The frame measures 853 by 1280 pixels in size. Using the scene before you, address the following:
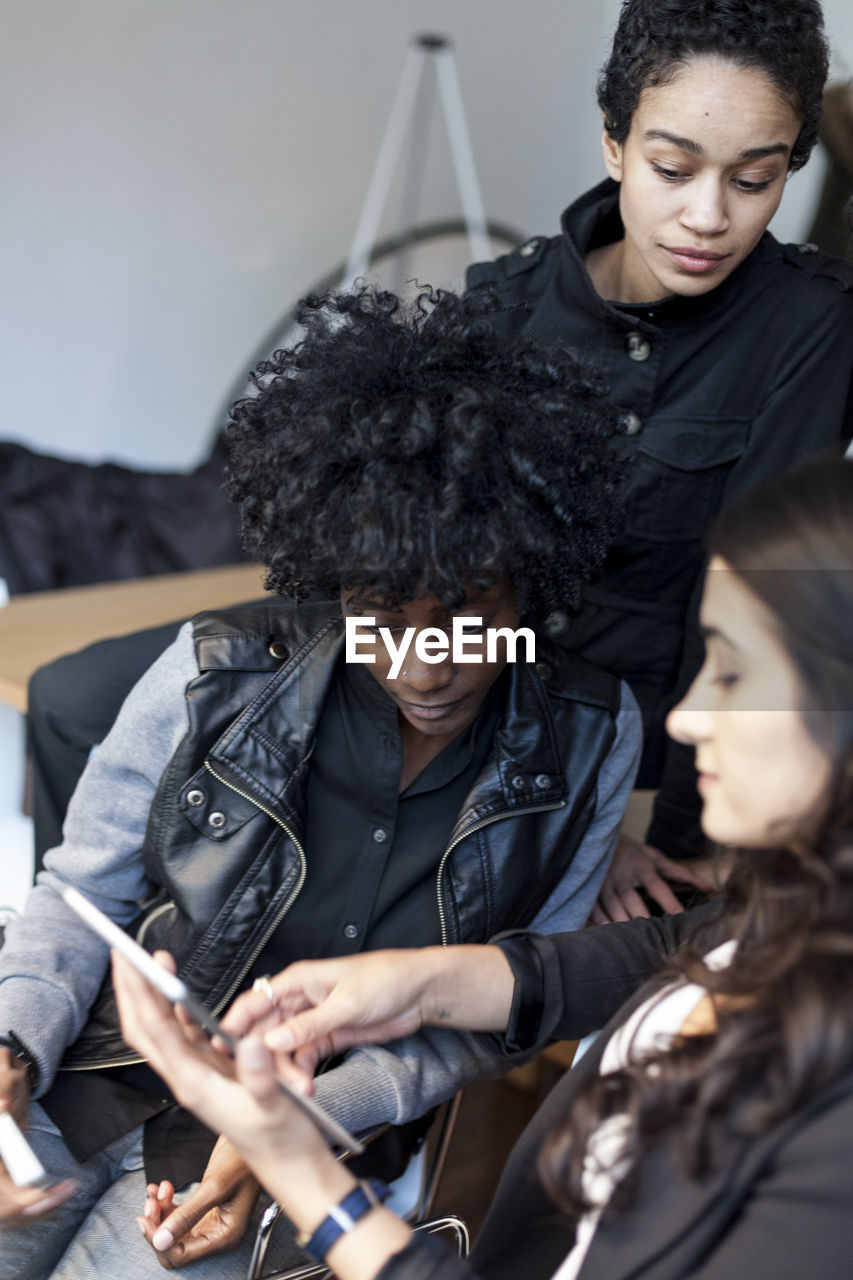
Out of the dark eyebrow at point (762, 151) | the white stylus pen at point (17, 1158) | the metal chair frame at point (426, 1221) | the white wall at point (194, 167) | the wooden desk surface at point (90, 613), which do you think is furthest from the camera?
the white wall at point (194, 167)

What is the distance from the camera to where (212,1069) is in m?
0.89

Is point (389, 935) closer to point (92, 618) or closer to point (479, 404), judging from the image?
point (479, 404)

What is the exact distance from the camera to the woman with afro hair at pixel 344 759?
4.06ft

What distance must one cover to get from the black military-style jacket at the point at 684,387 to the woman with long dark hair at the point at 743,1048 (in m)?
0.82

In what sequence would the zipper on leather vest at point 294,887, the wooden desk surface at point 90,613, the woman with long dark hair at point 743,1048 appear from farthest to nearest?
the wooden desk surface at point 90,613 < the zipper on leather vest at point 294,887 < the woman with long dark hair at point 743,1048

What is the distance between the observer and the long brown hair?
80cm

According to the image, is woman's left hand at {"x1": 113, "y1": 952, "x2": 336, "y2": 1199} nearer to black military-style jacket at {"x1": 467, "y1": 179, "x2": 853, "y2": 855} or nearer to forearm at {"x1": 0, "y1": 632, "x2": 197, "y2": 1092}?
forearm at {"x1": 0, "y1": 632, "x2": 197, "y2": 1092}

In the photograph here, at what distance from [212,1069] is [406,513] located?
1.82 ft

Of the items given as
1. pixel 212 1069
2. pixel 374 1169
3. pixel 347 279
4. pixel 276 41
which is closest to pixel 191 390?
pixel 347 279

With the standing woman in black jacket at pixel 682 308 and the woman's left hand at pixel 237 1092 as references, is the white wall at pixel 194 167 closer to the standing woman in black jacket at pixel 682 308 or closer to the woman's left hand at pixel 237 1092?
the standing woman in black jacket at pixel 682 308

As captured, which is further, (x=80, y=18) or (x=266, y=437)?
(x=80, y=18)

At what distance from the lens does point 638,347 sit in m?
1.73

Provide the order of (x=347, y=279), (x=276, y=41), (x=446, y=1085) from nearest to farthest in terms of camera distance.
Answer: (x=446, y=1085) < (x=276, y=41) < (x=347, y=279)

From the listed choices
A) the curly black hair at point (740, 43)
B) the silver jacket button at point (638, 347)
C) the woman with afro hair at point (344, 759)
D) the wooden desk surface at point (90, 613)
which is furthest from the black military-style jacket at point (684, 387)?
the wooden desk surface at point (90, 613)
